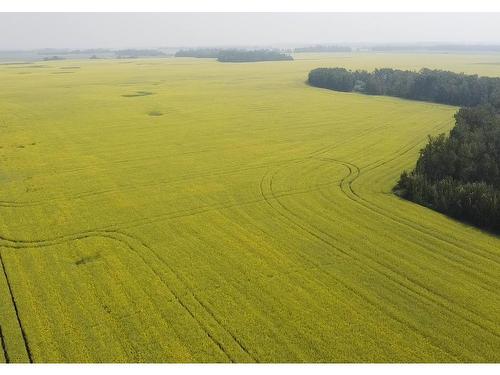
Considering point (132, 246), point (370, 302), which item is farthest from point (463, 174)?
point (132, 246)

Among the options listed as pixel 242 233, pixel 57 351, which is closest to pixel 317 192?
pixel 242 233

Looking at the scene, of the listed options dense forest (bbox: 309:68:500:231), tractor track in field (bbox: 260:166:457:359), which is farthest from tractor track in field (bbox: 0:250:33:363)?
dense forest (bbox: 309:68:500:231)

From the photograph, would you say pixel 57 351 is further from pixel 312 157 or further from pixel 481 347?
pixel 312 157

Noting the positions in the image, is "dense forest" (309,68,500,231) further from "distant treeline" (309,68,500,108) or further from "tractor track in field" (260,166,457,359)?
"distant treeline" (309,68,500,108)

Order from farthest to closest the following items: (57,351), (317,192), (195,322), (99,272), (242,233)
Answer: (317,192) < (242,233) < (99,272) < (195,322) < (57,351)

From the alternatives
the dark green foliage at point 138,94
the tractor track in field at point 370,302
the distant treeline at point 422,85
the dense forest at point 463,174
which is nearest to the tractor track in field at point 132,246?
the tractor track in field at point 370,302

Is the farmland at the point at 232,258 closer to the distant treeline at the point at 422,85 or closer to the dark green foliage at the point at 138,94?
the dark green foliage at the point at 138,94
